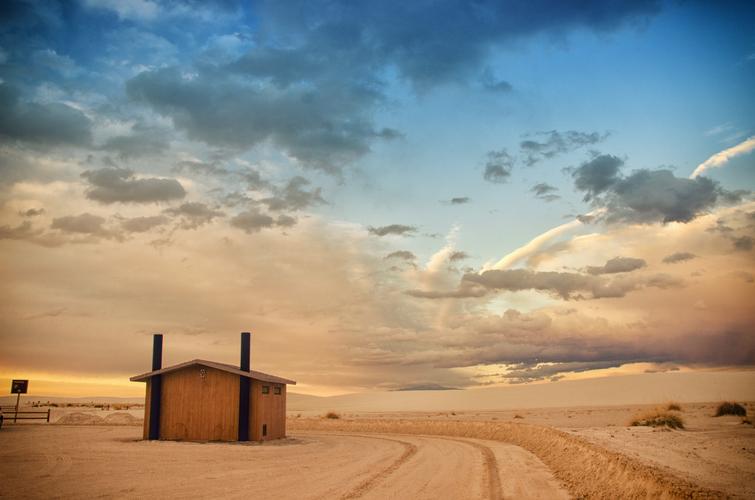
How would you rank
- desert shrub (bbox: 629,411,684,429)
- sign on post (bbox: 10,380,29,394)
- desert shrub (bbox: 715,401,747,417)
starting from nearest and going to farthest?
desert shrub (bbox: 629,411,684,429), desert shrub (bbox: 715,401,747,417), sign on post (bbox: 10,380,29,394)

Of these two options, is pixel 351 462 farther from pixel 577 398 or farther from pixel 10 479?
pixel 577 398

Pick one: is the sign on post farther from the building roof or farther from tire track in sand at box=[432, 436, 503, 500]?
tire track in sand at box=[432, 436, 503, 500]

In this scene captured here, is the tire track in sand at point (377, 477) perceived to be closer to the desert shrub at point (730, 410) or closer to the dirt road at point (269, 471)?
the dirt road at point (269, 471)

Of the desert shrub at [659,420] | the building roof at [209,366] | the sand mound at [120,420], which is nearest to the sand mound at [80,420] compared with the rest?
the sand mound at [120,420]

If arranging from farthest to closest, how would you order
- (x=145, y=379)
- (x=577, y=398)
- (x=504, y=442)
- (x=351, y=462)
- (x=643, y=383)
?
(x=643, y=383) → (x=577, y=398) → (x=145, y=379) → (x=504, y=442) → (x=351, y=462)

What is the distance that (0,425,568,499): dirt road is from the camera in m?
17.1

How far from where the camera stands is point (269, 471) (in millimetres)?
22703

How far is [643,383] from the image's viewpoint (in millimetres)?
147625

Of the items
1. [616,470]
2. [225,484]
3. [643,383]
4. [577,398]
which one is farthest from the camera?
[643,383]

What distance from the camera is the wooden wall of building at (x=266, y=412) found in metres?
38.1

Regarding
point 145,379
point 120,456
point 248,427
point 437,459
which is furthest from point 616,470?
point 145,379

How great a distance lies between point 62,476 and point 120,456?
7.36 metres

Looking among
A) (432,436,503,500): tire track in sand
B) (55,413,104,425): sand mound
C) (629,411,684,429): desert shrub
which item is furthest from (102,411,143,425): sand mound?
(629,411,684,429): desert shrub

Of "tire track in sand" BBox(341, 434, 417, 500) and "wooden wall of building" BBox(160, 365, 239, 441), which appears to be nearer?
"tire track in sand" BBox(341, 434, 417, 500)
